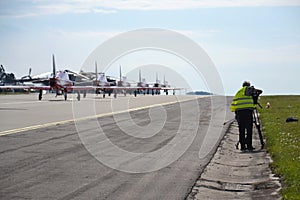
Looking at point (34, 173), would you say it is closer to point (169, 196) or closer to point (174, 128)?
point (169, 196)

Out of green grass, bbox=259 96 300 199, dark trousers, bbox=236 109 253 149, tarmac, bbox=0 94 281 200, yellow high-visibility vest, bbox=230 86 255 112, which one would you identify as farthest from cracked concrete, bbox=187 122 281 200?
yellow high-visibility vest, bbox=230 86 255 112

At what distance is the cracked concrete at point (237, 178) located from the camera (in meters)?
9.50

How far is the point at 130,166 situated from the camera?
11.8 m

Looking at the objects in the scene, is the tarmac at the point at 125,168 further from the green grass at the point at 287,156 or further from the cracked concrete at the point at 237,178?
the green grass at the point at 287,156

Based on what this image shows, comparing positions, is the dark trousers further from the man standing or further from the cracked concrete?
the cracked concrete

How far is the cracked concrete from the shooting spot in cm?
950

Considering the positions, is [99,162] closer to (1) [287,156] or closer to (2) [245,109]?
(1) [287,156]

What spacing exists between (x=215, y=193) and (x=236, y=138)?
1089 cm

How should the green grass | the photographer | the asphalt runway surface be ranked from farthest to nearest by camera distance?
the photographer → the green grass → the asphalt runway surface

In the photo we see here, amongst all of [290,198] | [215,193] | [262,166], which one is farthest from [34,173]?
[262,166]

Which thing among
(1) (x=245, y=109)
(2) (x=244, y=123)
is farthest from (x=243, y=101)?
(2) (x=244, y=123)

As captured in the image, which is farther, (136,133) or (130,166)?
(136,133)

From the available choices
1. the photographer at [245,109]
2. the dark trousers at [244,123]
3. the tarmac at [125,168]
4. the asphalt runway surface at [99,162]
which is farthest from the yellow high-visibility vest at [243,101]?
the asphalt runway surface at [99,162]

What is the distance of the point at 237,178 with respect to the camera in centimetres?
1138
